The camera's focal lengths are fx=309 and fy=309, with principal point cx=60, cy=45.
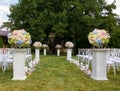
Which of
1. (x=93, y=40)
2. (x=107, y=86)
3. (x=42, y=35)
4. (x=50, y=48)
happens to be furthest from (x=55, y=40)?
(x=107, y=86)

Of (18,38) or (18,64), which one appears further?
(18,38)

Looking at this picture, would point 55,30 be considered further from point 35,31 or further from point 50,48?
point 50,48

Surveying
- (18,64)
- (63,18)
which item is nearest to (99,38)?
(18,64)

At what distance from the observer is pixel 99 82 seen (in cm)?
948

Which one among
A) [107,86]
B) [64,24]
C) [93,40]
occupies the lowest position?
[107,86]

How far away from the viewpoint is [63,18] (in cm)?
2827

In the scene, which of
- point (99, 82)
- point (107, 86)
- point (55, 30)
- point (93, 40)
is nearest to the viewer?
point (107, 86)

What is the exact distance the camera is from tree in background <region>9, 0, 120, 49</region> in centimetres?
2848

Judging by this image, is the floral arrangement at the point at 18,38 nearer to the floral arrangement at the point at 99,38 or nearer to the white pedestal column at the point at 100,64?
the floral arrangement at the point at 99,38

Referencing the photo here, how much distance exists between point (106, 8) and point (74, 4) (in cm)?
402

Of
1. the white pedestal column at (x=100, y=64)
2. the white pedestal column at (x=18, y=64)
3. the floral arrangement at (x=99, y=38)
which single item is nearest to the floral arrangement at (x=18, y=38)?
the white pedestal column at (x=18, y=64)

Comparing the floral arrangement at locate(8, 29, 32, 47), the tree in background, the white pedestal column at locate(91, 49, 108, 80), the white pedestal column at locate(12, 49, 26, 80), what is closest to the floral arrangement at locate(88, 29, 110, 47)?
the white pedestal column at locate(91, 49, 108, 80)

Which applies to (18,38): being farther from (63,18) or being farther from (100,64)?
(63,18)

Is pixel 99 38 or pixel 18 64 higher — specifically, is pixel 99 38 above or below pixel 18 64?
above
